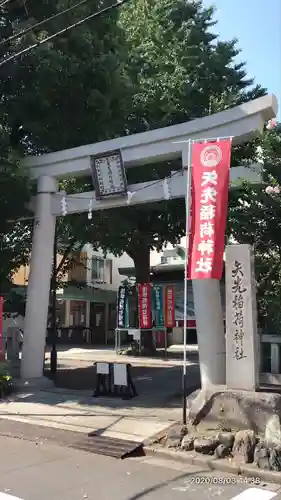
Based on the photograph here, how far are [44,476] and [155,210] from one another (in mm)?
12720

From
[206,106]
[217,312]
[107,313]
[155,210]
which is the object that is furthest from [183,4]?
[107,313]

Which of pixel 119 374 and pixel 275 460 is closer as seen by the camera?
pixel 275 460

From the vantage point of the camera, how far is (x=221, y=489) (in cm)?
674

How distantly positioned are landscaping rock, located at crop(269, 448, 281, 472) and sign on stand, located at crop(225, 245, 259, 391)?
164cm

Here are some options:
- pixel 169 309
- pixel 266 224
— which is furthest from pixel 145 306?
pixel 266 224

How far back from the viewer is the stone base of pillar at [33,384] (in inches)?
529

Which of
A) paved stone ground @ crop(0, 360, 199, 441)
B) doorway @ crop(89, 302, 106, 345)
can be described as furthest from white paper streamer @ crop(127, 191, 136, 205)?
doorway @ crop(89, 302, 106, 345)

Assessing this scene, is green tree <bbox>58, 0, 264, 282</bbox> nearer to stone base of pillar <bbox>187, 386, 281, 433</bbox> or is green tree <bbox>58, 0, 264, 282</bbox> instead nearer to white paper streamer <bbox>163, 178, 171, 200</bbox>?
white paper streamer <bbox>163, 178, 171, 200</bbox>

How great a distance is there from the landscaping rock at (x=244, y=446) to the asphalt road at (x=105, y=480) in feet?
1.48

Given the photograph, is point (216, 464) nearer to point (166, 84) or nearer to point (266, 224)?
point (266, 224)

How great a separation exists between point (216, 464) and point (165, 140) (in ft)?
23.3

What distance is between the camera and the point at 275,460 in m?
7.32
